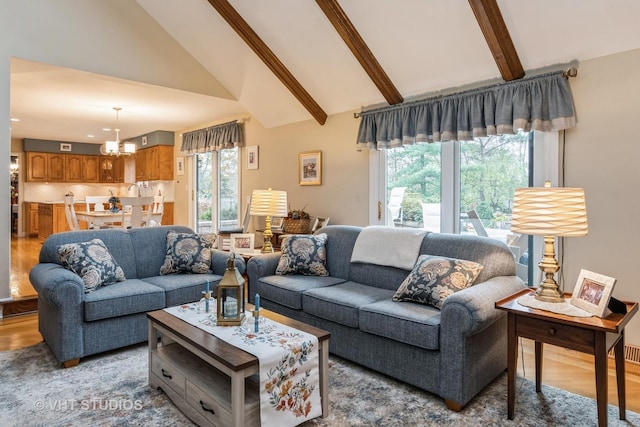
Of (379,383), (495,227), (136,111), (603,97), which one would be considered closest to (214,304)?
(379,383)

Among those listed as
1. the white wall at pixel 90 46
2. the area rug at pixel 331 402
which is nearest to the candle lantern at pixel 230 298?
the area rug at pixel 331 402

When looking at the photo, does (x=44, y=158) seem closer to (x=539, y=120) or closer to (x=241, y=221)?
(x=241, y=221)

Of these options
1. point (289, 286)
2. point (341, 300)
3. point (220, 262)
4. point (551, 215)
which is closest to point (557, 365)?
point (551, 215)

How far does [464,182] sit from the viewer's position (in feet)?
12.4

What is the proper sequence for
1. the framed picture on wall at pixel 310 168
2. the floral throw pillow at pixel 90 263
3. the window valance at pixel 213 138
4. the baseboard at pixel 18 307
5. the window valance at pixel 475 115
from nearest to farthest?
the floral throw pillow at pixel 90 263 < the window valance at pixel 475 115 < the baseboard at pixel 18 307 < the framed picture on wall at pixel 310 168 < the window valance at pixel 213 138

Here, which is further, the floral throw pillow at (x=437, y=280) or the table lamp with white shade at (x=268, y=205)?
the table lamp with white shade at (x=268, y=205)

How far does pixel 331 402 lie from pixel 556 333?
1.22 m

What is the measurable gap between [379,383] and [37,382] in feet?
6.84

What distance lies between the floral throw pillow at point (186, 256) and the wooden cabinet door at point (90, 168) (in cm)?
769

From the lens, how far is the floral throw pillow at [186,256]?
3.54 meters

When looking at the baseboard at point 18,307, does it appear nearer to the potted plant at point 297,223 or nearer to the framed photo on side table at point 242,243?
the framed photo on side table at point 242,243

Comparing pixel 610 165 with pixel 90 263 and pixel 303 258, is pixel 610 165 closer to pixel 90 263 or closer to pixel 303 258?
pixel 303 258

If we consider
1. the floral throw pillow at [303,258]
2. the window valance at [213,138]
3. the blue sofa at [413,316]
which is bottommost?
the blue sofa at [413,316]

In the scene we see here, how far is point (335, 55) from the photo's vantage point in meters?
4.05
